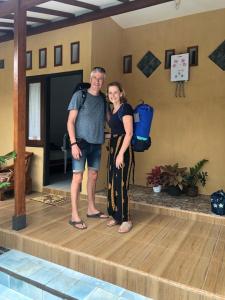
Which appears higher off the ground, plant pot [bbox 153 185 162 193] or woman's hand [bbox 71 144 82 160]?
woman's hand [bbox 71 144 82 160]

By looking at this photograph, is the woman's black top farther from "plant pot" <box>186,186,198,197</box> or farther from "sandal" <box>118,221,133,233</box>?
"plant pot" <box>186,186,198,197</box>

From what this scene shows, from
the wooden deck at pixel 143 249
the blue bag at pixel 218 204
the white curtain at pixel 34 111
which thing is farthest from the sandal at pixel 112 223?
the white curtain at pixel 34 111

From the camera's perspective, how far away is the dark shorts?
296 centimetres

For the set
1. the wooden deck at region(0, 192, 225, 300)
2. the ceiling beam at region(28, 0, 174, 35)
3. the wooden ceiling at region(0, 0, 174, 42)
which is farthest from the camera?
the ceiling beam at region(28, 0, 174, 35)

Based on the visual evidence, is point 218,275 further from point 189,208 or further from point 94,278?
point 189,208

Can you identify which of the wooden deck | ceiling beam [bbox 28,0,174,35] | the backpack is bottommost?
the wooden deck

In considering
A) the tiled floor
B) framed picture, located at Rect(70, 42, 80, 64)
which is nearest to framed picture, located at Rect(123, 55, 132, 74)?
framed picture, located at Rect(70, 42, 80, 64)

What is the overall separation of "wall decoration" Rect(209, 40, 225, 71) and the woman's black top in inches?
70.4

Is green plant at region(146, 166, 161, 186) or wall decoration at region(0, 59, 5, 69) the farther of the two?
wall decoration at region(0, 59, 5, 69)

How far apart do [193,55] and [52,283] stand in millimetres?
3345

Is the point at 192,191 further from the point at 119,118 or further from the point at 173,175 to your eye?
the point at 119,118

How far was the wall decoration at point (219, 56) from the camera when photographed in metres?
3.83

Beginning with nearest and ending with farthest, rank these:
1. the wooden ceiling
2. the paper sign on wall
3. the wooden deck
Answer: the wooden deck < the wooden ceiling < the paper sign on wall

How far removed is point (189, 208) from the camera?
11.3ft
